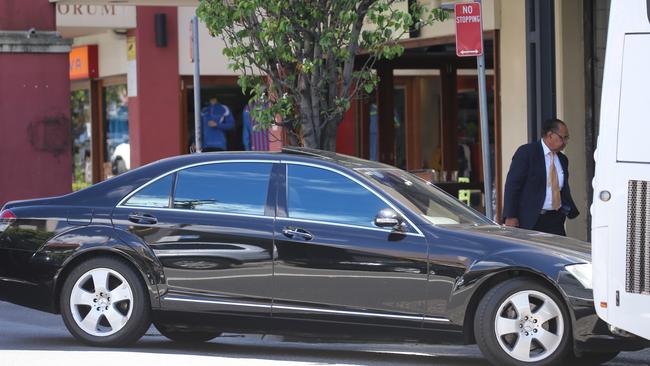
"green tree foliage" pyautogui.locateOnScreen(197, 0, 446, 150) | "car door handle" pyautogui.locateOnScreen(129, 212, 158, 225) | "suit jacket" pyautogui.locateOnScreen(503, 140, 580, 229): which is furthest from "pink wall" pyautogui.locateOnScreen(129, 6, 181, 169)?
"car door handle" pyautogui.locateOnScreen(129, 212, 158, 225)

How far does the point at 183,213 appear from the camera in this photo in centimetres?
1013

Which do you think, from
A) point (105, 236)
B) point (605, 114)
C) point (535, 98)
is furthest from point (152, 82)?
point (605, 114)

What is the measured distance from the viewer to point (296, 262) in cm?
977

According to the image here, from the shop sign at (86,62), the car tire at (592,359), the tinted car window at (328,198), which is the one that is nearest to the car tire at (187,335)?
the tinted car window at (328,198)

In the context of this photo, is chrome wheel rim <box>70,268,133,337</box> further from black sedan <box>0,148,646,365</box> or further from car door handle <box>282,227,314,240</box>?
car door handle <box>282,227,314,240</box>

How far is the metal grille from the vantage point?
8070mm

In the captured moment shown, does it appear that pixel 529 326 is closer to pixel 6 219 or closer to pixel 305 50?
Answer: pixel 6 219

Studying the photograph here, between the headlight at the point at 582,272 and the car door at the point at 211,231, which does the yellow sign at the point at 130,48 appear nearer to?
the car door at the point at 211,231

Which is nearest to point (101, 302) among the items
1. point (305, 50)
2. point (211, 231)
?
point (211, 231)

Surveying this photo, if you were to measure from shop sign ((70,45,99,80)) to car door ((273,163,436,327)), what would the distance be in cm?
1896

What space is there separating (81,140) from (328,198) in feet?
67.8

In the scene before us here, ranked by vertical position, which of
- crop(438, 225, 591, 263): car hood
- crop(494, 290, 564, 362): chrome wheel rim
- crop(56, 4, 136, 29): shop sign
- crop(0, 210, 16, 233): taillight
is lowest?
crop(494, 290, 564, 362): chrome wheel rim

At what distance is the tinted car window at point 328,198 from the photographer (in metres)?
9.77

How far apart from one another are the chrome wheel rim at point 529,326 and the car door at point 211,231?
1696 mm
